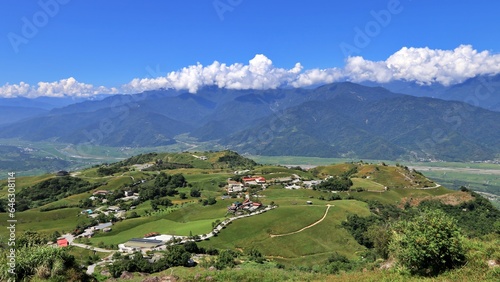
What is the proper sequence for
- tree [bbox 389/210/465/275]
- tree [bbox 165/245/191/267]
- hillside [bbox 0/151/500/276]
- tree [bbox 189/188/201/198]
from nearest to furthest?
→ tree [bbox 389/210/465/275] < tree [bbox 165/245/191/267] < hillside [bbox 0/151/500/276] < tree [bbox 189/188/201/198]

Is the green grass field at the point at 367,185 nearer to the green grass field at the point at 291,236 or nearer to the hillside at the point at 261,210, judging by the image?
the hillside at the point at 261,210

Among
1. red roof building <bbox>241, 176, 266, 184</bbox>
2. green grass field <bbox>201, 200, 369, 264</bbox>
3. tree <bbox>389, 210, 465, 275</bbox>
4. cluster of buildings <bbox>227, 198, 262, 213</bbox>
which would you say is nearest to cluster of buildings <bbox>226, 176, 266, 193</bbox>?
red roof building <bbox>241, 176, 266, 184</bbox>

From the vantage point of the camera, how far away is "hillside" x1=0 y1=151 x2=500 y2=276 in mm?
67681

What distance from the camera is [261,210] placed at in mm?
90438

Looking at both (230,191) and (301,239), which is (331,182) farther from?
(301,239)

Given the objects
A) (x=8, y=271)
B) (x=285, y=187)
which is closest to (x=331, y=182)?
(x=285, y=187)

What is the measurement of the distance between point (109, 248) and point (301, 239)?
40.0 meters

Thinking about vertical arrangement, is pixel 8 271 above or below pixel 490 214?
above

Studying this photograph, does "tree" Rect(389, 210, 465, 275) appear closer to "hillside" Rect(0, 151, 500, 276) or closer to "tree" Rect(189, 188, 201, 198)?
"hillside" Rect(0, 151, 500, 276)

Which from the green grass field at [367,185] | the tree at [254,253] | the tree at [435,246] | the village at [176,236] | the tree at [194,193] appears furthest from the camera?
the green grass field at [367,185]

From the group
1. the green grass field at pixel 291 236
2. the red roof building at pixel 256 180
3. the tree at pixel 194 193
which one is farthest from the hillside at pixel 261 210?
the red roof building at pixel 256 180

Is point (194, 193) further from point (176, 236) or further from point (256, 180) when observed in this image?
point (176, 236)

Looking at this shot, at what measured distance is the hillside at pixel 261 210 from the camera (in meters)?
67.7

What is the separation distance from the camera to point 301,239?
70000 mm
